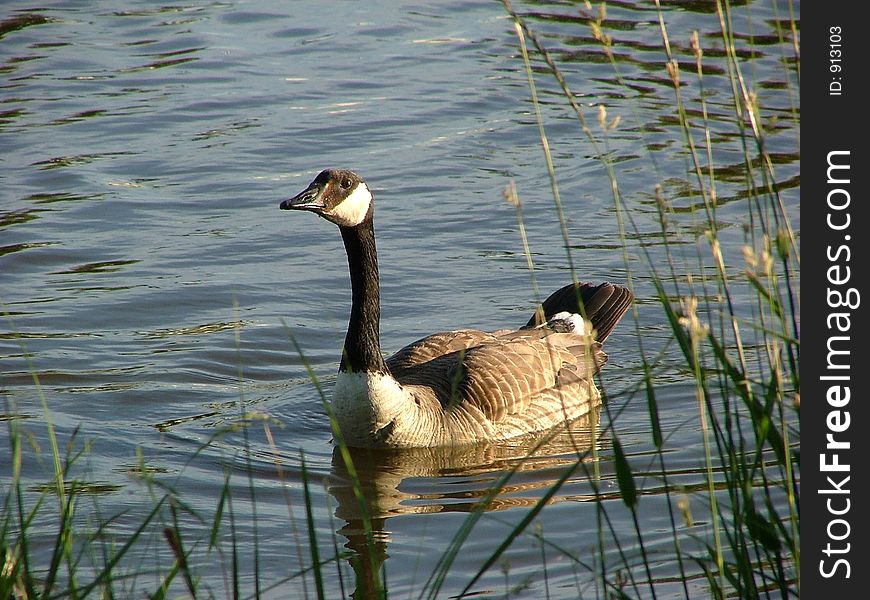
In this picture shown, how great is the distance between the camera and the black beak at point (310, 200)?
6.93 m

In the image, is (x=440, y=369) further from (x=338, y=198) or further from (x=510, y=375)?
(x=338, y=198)

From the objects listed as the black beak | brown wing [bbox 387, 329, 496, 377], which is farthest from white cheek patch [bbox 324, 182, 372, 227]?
brown wing [bbox 387, 329, 496, 377]

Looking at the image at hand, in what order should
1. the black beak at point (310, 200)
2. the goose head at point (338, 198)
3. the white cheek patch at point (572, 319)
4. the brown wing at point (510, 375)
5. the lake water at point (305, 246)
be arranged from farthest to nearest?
the white cheek patch at point (572, 319), the brown wing at point (510, 375), the goose head at point (338, 198), the black beak at point (310, 200), the lake water at point (305, 246)

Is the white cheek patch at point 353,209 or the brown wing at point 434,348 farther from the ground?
the white cheek patch at point 353,209

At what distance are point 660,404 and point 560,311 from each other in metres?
1.11

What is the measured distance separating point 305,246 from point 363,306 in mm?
3866

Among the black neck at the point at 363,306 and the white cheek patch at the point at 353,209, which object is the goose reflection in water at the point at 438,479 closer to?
the black neck at the point at 363,306

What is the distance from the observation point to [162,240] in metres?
11.2

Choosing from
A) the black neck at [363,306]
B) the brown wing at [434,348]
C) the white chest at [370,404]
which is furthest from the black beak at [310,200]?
the brown wing at [434,348]

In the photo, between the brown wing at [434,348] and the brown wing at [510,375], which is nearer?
the brown wing at [510,375]

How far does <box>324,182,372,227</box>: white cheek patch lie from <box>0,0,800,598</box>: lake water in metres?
1.35

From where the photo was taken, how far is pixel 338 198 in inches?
287

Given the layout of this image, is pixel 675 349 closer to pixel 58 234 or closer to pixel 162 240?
pixel 162 240

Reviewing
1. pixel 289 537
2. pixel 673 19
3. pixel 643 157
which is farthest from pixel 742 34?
pixel 289 537
